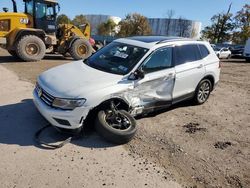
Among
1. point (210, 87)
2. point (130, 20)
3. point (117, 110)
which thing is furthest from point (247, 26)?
point (117, 110)

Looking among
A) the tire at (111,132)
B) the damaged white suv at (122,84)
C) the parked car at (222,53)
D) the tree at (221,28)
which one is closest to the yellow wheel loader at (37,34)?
the damaged white suv at (122,84)

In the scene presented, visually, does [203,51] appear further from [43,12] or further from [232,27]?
[232,27]

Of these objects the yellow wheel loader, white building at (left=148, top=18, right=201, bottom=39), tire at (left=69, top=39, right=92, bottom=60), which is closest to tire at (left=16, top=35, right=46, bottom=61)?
the yellow wheel loader

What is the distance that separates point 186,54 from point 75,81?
9.43 feet

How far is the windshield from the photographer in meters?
5.53

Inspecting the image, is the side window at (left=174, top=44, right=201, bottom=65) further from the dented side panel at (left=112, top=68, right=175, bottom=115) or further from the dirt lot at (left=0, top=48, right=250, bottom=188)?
Result: the dirt lot at (left=0, top=48, right=250, bottom=188)

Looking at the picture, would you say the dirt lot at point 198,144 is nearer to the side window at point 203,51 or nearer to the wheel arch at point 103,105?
the wheel arch at point 103,105

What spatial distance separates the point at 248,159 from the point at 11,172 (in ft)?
12.1

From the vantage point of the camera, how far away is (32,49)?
13.8 metres

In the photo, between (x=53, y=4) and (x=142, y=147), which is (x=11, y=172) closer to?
(x=142, y=147)

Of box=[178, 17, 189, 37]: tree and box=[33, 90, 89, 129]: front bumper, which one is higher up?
box=[33, 90, 89, 129]: front bumper

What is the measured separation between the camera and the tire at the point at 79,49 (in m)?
15.1

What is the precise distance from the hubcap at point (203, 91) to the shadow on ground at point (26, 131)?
3269mm

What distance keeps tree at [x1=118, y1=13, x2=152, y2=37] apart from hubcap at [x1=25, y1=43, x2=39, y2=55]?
53205 millimetres
